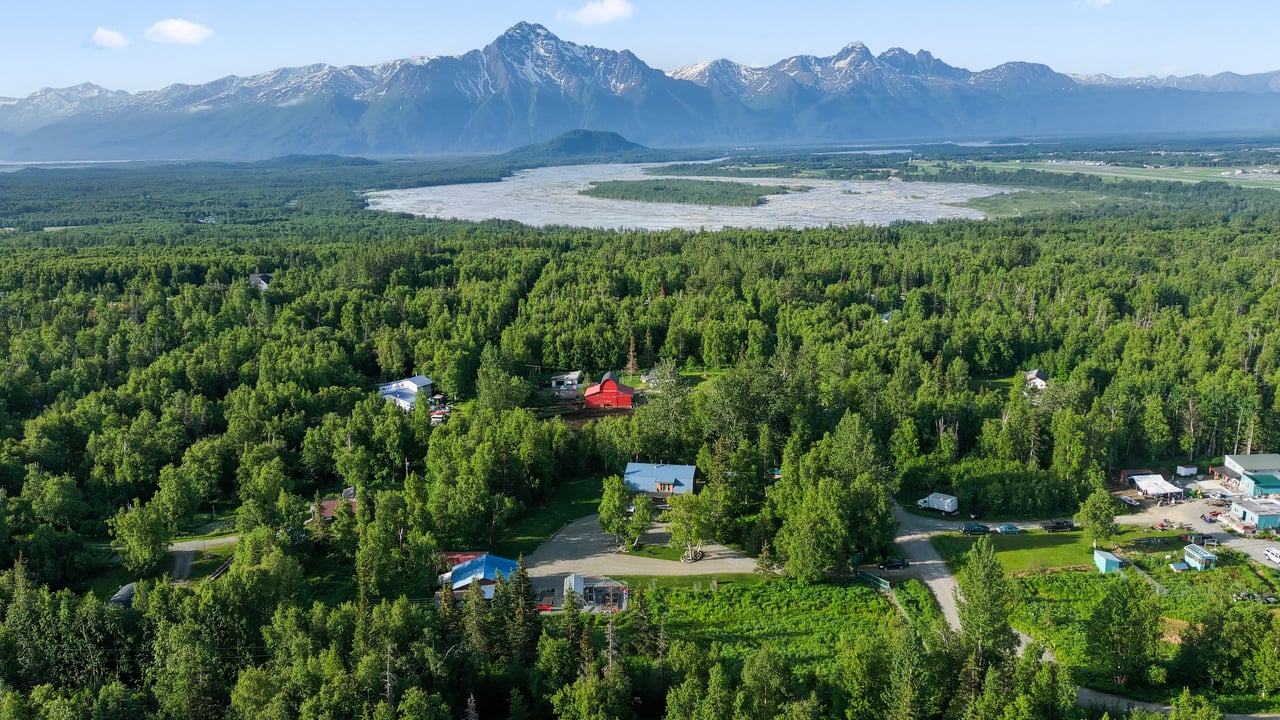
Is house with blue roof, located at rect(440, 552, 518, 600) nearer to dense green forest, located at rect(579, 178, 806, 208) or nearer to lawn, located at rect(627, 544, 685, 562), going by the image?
lawn, located at rect(627, 544, 685, 562)

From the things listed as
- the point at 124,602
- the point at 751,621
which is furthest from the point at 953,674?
the point at 124,602


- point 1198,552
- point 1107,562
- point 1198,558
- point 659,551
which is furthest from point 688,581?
point 1198,552

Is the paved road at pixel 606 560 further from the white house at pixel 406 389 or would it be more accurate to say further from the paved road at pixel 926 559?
the white house at pixel 406 389

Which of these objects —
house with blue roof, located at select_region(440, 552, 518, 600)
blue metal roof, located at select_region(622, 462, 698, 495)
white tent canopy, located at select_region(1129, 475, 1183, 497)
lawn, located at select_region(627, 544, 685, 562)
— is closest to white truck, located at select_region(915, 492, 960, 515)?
white tent canopy, located at select_region(1129, 475, 1183, 497)

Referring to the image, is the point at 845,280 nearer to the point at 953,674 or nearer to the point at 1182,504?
the point at 1182,504

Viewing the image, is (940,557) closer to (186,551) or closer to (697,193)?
(186,551)

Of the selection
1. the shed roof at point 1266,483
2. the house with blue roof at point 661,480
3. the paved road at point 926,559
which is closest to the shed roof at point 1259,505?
the shed roof at point 1266,483
